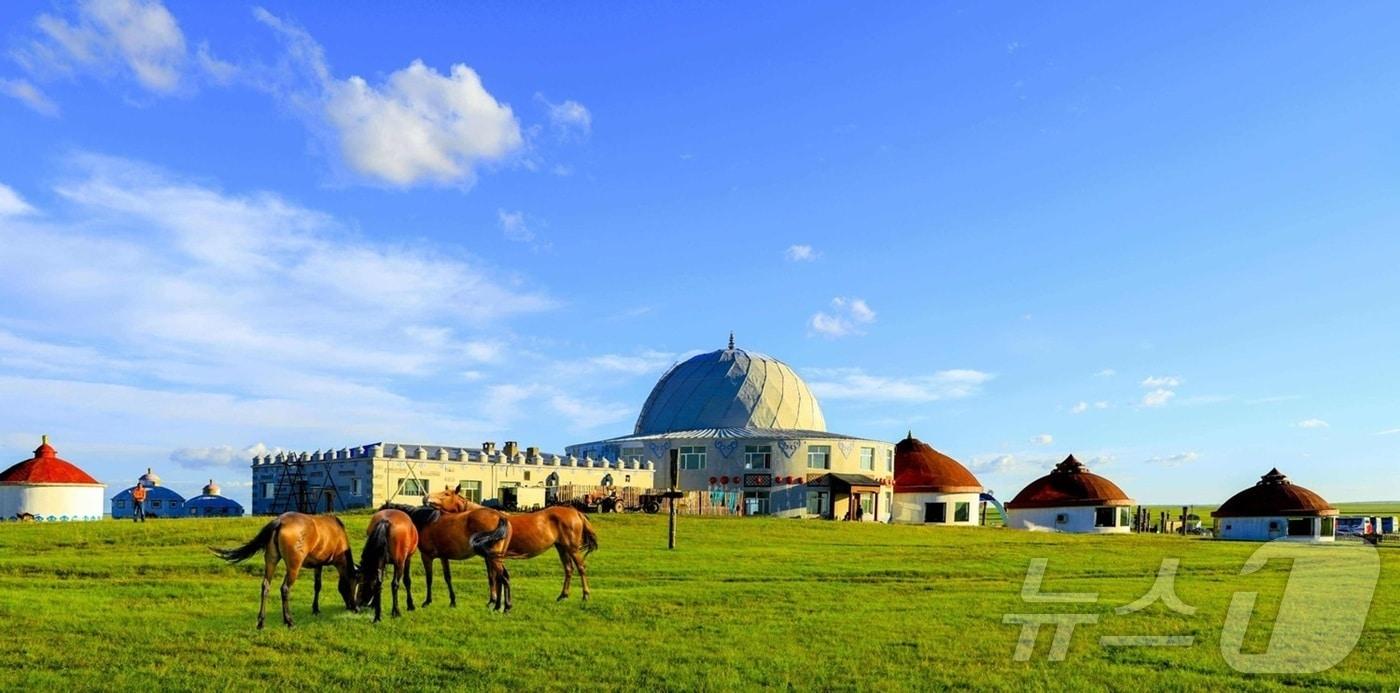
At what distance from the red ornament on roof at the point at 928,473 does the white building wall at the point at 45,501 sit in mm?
59203

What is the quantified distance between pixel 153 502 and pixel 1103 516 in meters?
76.0

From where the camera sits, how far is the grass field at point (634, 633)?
14.8 meters

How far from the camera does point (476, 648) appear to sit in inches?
653

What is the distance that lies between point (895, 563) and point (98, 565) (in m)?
26.6

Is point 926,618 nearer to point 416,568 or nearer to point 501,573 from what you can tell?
point 501,573

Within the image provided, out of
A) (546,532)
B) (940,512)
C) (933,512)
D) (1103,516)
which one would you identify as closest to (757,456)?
(933,512)

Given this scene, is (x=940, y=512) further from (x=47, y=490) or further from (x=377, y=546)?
(x=377, y=546)

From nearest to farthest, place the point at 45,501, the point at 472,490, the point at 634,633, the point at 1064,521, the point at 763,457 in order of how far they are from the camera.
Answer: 1. the point at 634,633
2. the point at 45,501
3. the point at 472,490
4. the point at 763,457
5. the point at 1064,521

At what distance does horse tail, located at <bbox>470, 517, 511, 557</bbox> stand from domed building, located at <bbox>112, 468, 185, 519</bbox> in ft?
241

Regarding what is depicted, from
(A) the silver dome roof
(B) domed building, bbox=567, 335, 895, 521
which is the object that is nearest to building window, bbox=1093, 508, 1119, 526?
(B) domed building, bbox=567, 335, 895, 521

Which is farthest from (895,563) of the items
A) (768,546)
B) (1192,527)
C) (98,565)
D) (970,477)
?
(1192,527)

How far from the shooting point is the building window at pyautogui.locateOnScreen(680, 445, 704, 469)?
261ft

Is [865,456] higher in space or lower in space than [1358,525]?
higher

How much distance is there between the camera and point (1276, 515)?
275 ft
